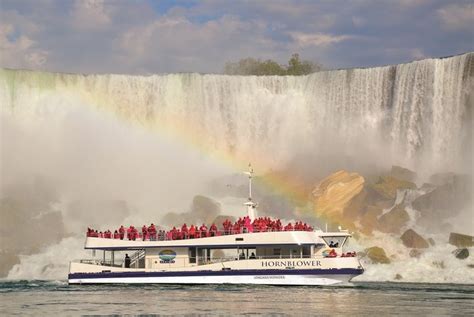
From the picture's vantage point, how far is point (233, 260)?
51.3 m

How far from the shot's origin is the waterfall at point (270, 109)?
7088 centimetres

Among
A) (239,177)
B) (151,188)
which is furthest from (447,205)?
(151,188)

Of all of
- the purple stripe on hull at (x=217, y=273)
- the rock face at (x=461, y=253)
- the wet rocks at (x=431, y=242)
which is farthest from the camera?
the wet rocks at (x=431, y=242)

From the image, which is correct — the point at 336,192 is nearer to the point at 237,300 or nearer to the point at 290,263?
the point at 290,263

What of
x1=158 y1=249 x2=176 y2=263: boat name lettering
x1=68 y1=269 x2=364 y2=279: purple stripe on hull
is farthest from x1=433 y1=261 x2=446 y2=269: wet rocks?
x1=158 y1=249 x2=176 y2=263: boat name lettering

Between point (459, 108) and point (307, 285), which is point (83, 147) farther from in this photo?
point (307, 285)

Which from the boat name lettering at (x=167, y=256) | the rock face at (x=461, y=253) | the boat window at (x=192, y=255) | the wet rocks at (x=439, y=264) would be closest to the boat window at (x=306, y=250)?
the boat window at (x=192, y=255)

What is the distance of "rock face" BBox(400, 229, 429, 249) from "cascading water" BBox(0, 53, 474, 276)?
7468 millimetres

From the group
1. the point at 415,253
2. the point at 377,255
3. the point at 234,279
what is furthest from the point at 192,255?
the point at 415,253

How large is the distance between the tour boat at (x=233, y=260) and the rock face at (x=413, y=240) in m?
11.0

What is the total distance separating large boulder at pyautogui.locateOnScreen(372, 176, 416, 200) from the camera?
68000 millimetres

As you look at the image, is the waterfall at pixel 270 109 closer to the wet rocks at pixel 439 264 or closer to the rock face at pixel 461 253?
the rock face at pixel 461 253

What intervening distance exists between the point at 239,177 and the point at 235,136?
3393 millimetres

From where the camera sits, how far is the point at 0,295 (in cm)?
4831
